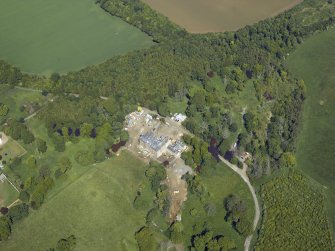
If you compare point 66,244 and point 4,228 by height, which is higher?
point 66,244

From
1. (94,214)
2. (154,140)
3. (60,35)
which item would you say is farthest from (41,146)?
(60,35)

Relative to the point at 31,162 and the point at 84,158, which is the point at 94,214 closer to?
the point at 84,158

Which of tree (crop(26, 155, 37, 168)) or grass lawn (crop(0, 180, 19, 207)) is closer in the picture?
grass lawn (crop(0, 180, 19, 207))

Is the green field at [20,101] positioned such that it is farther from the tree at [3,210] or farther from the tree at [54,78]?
the tree at [3,210]

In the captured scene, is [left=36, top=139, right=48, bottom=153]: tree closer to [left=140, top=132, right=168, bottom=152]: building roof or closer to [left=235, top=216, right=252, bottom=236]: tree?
[left=140, top=132, right=168, bottom=152]: building roof

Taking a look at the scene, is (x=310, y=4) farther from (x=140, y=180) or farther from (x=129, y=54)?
(x=140, y=180)

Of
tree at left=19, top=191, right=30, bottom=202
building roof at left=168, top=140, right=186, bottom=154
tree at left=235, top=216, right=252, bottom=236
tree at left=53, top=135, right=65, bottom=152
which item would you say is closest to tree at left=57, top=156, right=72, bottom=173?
tree at left=53, top=135, right=65, bottom=152

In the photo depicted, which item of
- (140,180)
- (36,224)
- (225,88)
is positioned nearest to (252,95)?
(225,88)
